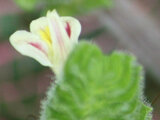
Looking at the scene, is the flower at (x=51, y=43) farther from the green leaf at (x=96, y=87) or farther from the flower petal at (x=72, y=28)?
the green leaf at (x=96, y=87)

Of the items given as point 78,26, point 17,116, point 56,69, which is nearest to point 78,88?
point 56,69

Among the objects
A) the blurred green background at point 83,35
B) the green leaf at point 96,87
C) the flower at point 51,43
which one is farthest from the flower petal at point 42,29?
the blurred green background at point 83,35

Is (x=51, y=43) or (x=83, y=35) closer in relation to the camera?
(x=51, y=43)

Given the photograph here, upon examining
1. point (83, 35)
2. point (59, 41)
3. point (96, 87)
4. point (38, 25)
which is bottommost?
point (96, 87)

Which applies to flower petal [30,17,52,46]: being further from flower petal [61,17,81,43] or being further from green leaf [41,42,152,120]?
green leaf [41,42,152,120]


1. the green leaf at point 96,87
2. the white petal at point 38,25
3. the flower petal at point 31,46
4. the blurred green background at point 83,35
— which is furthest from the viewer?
the blurred green background at point 83,35

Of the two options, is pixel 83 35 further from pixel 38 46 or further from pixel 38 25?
pixel 38 46

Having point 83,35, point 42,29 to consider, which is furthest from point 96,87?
point 83,35
